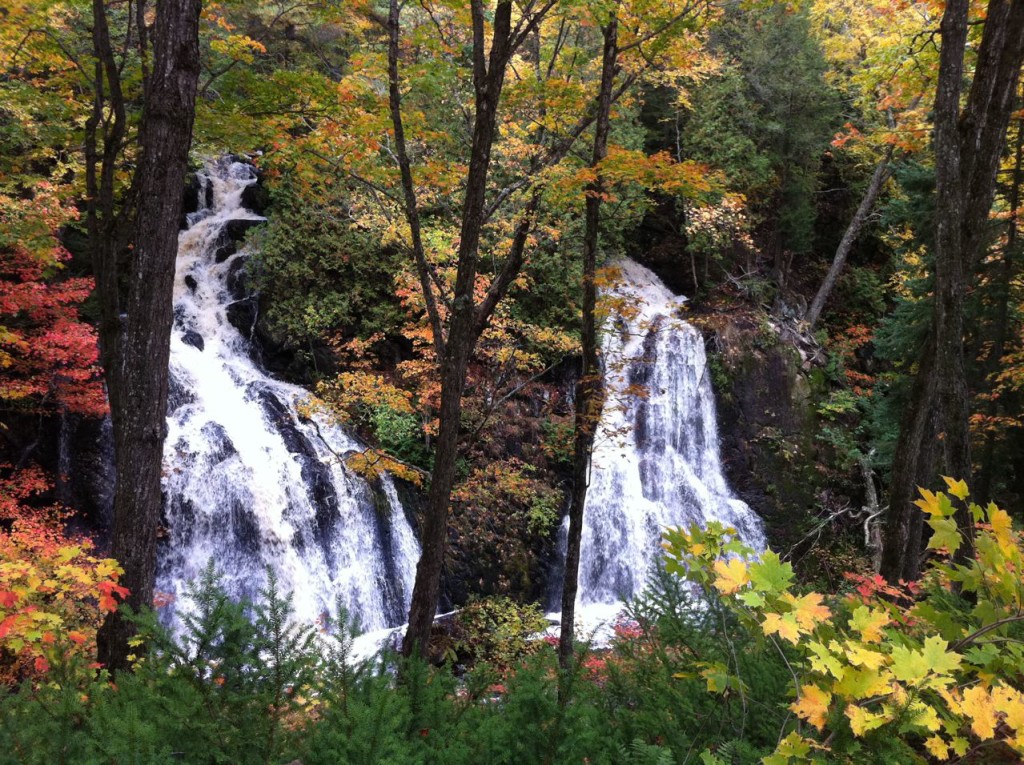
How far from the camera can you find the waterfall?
11.9 m

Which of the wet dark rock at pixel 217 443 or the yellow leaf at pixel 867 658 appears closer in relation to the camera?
the yellow leaf at pixel 867 658

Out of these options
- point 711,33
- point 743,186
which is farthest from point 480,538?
point 711,33

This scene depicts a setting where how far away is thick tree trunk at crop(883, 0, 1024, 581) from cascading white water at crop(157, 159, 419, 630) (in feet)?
25.1

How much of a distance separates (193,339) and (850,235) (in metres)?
16.1

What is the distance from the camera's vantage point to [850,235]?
16328 millimetres

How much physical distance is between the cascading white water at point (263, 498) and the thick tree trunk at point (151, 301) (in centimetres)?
429

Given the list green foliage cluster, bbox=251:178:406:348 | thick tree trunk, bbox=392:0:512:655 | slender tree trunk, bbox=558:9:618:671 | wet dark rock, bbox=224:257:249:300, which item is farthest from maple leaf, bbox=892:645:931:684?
wet dark rock, bbox=224:257:249:300

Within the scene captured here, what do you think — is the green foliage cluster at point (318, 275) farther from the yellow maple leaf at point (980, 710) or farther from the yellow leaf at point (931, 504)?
the yellow maple leaf at point (980, 710)

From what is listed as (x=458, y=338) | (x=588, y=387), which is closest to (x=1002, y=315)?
(x=588, y=387)

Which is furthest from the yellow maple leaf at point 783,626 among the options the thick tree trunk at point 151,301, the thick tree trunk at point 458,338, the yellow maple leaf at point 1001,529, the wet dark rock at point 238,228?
the wet dark rock at point 238,228

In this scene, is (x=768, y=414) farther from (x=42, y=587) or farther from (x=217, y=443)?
(x=42, y=587)

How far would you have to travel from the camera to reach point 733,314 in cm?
1567

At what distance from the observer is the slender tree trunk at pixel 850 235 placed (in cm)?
1591

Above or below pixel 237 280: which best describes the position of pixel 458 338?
below
